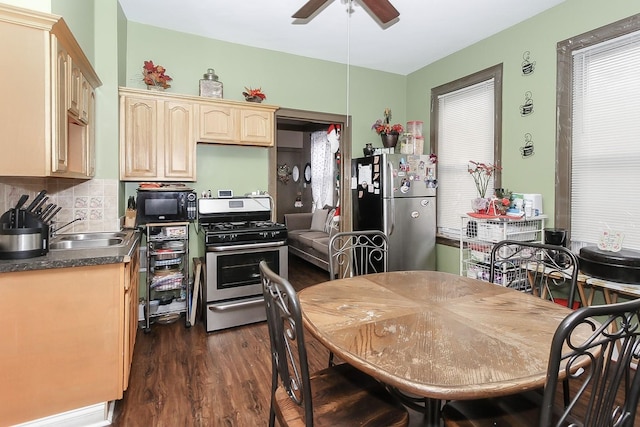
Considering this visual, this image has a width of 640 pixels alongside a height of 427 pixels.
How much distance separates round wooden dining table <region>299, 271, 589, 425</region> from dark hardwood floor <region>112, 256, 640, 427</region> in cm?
80

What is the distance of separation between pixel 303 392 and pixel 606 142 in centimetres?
292

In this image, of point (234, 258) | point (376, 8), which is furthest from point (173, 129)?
point (376, 8)

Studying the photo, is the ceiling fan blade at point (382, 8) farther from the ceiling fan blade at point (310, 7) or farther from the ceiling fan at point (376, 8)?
the ceiling fan blade at point (310, 7)

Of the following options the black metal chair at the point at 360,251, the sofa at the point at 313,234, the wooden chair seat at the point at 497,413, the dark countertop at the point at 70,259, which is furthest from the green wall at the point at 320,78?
the wooden chair seat at the point at 497,413

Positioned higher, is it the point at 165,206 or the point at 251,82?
the point at 251,82

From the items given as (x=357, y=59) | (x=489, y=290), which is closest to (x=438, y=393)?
(x=489, y=290)

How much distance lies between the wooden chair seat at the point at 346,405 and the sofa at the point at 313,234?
3297 mm

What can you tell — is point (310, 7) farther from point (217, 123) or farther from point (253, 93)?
point (217, 123)

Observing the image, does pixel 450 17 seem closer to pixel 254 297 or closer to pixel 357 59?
pixel 357 59

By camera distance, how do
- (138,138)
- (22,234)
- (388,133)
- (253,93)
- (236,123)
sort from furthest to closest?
(388,133), (253,93), (236,123), (138,138), (22,234)

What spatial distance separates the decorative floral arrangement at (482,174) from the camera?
3.29 m

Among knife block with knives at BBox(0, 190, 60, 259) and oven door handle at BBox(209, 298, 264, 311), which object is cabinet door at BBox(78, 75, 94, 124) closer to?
knife block with knives at BBox(0, 190, 60, 259)

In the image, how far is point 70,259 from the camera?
5.60ft

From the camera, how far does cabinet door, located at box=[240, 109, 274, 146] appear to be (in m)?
3.32
